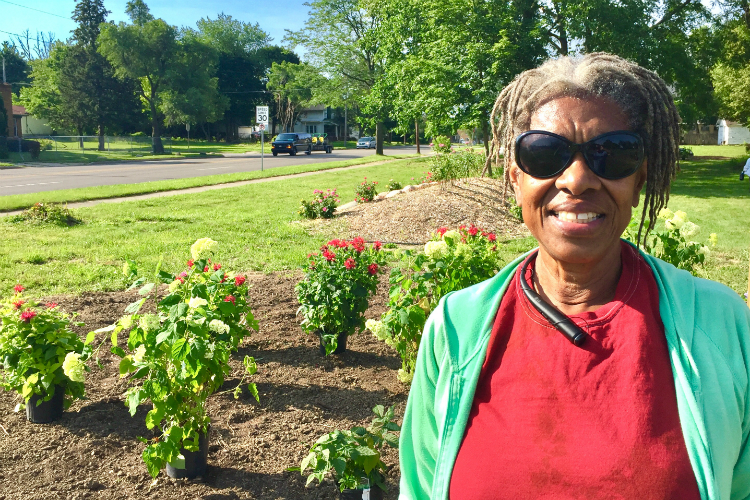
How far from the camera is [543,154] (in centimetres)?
163

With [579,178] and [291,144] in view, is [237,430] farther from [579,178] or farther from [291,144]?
[291,144]

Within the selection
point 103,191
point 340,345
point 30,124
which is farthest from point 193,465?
point 30,124

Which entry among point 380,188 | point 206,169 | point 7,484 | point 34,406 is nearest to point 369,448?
point 7,484

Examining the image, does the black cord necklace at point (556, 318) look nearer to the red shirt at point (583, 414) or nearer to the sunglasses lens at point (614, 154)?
the red shirt at point (583, 414)

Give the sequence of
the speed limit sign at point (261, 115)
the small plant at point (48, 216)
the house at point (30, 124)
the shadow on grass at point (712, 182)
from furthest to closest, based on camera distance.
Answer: the house at point (30, 124) < the speed limit sign at point (261, 115) < the shadow on grass at point (712, 182) < the small plant at point (48, 216)

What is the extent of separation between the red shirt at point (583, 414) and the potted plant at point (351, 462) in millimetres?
1466

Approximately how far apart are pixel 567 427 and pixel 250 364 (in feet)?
7.60

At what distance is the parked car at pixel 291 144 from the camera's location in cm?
4262

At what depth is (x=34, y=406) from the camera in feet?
13.1

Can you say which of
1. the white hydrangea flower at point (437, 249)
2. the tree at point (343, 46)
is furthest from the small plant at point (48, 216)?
the tree at point (343, 46)

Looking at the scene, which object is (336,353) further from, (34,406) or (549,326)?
(549,326)

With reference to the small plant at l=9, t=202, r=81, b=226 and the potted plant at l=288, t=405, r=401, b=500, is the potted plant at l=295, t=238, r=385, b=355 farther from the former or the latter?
the small plant at l=9, t=202, r=81, b=226

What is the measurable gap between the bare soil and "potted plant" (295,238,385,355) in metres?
0.23

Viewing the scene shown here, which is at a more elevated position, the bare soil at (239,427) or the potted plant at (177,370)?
the potted plant at (177,370)
